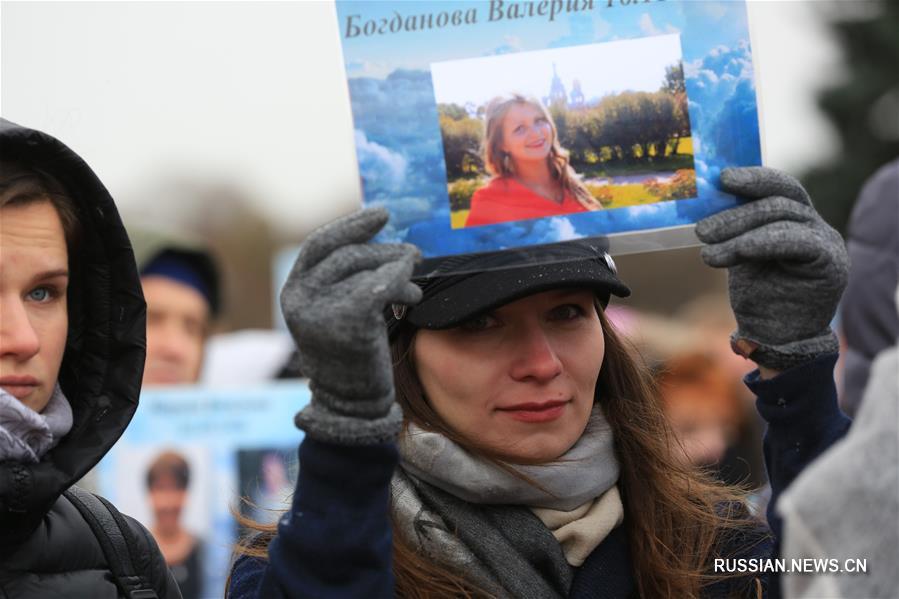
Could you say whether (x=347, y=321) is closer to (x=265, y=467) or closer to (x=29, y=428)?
(x=29, y=428)

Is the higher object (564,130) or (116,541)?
(564,130)

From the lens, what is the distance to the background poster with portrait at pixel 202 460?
521 cm

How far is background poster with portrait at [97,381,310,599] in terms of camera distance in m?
5.21

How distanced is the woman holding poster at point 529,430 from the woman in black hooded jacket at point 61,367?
342mm

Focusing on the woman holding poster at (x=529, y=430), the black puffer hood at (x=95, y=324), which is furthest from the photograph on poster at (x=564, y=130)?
the black puffer hood at (x=95, y=324)

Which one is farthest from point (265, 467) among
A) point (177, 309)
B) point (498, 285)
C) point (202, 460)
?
point (498, 285)

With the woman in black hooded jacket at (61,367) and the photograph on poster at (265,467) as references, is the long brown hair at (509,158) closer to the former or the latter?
the woman in black hooded jacket at (61,367)

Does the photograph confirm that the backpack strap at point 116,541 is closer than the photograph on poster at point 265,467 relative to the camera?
Yes

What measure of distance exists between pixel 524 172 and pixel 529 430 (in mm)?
580

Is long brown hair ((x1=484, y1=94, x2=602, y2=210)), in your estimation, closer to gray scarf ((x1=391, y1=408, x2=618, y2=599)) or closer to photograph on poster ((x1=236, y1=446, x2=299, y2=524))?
gray scarf ((x1=391, y1=408, x2=618, y2=599))

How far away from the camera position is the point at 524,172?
7.23ft

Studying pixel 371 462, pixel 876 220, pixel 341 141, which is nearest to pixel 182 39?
pixel 341 141

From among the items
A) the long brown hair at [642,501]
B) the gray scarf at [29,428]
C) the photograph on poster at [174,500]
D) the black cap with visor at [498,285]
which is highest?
the black cap with visor at [498,285]

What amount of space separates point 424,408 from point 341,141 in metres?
0.66
